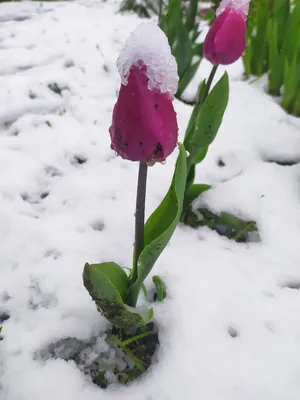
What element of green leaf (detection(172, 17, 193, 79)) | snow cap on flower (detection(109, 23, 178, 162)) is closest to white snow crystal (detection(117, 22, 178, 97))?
snow cap on flower (detection(109, 23, 178, 162))

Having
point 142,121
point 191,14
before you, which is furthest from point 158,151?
point 191,14

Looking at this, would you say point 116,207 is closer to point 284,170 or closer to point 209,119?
point 209,119

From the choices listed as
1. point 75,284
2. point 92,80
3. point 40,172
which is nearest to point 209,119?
point 75,284

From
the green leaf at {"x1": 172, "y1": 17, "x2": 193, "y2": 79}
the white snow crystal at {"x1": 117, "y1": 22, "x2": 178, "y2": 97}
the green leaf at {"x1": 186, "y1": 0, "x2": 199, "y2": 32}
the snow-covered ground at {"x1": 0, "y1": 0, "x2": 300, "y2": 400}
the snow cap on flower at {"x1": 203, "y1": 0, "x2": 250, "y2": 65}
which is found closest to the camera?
the white snow crystal at {"x1": 117, "y1": 22, "x2": 178, "y2": 97}

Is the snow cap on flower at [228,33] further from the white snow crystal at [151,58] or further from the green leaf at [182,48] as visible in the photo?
the green leaf at [182,48]

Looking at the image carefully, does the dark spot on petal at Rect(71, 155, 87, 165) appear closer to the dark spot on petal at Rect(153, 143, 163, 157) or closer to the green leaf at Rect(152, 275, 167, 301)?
the green leaf at Rect(152, 275, 167, 301)

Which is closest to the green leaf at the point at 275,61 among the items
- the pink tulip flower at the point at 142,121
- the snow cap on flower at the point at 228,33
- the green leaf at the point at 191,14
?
the green leaf at the point at 191,14
